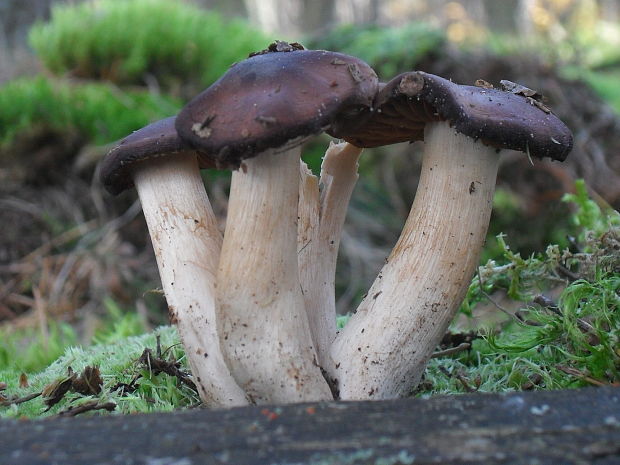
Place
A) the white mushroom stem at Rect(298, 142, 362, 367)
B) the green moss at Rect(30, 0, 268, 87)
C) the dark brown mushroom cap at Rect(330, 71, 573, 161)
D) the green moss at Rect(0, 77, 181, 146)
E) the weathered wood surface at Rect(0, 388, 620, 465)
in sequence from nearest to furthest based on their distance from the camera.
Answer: the weathered wood surface at Rect(0, 388, 620, 465) < the dark brown mushroom cap at Rect(330, 71, 573, 161) < the white mushroom stem at Rect(298, 142, 362, 367) < the green moss at Rect(0, 77, 181, 146) < the green moss at Rect(30, 0, 268, 87)

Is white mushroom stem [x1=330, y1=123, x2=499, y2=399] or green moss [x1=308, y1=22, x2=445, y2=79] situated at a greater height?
green moss [x1=308, y1=22, x2=445, y2=79]

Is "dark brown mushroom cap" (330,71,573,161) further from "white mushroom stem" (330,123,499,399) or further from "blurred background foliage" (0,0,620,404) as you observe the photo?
"blurred background foliage" (0,0,620,404)

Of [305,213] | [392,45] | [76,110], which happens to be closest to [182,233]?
[305,213]

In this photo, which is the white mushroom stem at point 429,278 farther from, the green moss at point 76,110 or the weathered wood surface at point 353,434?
the green moss at point 76,110

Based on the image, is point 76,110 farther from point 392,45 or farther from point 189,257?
point 189,257

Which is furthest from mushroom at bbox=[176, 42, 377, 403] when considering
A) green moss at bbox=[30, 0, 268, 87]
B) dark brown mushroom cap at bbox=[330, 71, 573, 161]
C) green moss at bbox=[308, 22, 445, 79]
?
green moss at bbox=[308, 22, 445, 79]

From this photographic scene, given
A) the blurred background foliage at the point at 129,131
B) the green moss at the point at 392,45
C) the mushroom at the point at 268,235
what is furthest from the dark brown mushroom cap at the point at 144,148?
the green moss at the point at 392,45
